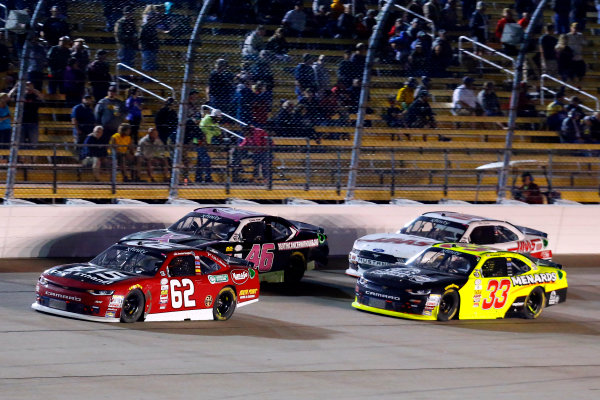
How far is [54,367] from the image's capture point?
10.7 m

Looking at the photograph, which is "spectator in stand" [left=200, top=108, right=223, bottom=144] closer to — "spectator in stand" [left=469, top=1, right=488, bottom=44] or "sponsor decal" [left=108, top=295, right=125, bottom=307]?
"spectator in stand" [left=469, top=1, right=488, bottom=44]

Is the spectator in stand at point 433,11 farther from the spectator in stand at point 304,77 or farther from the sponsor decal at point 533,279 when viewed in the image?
the sponsor decal at point 533,279

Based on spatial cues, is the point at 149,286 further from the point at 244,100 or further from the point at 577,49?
the point at 577,49

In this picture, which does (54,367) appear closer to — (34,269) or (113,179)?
(34,269)

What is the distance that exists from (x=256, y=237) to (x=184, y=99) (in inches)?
158

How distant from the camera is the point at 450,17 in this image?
934 inches

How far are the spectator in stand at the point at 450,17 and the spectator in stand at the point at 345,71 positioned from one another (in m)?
3.07

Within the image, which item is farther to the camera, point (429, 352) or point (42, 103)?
point (42, 103)

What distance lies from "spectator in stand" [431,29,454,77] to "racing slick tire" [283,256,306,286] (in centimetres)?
627

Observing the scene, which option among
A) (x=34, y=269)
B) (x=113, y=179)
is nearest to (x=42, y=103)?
(x=113, y=179)

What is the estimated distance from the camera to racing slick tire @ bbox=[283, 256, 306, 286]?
17422 mm

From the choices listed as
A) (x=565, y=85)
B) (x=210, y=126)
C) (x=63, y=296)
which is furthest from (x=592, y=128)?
(x=63, y=296)

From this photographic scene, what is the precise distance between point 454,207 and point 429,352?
31.1 ft

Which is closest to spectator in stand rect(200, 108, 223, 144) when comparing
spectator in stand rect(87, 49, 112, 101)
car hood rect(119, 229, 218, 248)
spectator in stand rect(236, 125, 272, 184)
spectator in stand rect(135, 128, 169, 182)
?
spectator in stand rect(236, 125, 272, 184)
